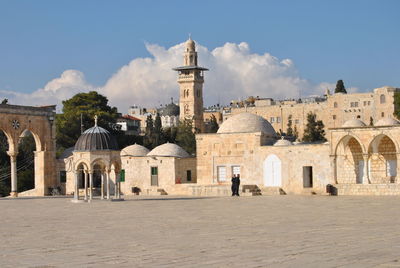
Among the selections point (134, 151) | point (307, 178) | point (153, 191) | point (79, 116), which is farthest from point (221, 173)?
point (79, 116)

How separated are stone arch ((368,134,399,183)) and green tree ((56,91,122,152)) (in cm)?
3137

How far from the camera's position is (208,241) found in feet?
36.1

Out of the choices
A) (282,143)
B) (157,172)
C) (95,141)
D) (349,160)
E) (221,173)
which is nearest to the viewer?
(95,141)

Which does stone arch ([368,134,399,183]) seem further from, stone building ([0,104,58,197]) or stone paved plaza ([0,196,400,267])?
stone building ([0,104,58,197])

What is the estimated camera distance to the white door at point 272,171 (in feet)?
114

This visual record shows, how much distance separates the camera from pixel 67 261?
8.88 metres

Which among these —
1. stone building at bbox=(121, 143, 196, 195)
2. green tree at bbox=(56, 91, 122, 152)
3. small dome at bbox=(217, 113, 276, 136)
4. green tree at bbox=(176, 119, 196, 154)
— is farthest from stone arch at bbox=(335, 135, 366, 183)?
green tree at bbox=(56, 91, 122, 152)

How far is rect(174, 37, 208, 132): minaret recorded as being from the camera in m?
91.8

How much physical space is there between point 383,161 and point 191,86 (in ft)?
202

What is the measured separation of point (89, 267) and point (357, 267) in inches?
119

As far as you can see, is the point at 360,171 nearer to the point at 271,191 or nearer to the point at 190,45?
the point at 271,191

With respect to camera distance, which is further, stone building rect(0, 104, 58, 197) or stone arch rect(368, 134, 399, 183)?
stone building rect(0, 104, 58, 197)

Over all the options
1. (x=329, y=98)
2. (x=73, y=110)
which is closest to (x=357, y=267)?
(x=73, y=110)

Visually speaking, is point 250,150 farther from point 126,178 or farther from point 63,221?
point 63,221
